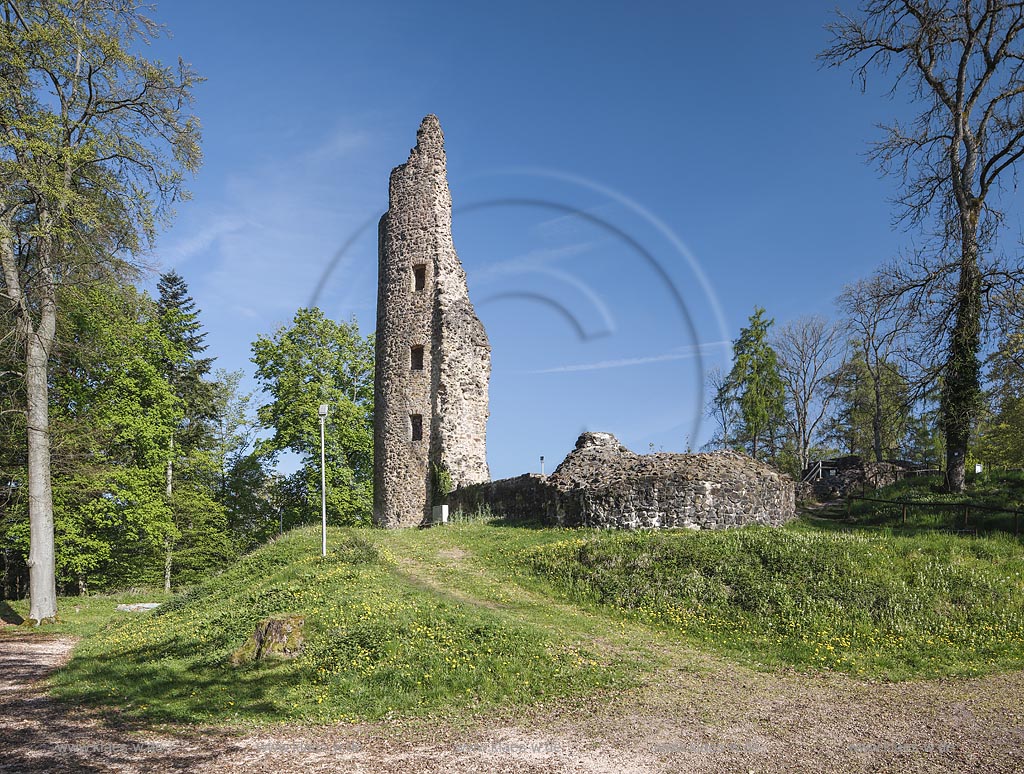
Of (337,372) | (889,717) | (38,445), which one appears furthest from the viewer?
(337,372)

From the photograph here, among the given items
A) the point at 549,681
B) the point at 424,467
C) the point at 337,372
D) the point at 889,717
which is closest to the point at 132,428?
the point at 337,372

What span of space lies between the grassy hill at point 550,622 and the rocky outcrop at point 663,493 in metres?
1.13

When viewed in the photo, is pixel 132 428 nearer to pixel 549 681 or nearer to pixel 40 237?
pixel 40 237

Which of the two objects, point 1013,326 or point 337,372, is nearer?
point 1013,326

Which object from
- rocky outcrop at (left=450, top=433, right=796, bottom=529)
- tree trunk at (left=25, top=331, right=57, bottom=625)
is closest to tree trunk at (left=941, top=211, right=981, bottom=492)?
rocky outcrop at (left=450, top=433, right=796, bottom=529)

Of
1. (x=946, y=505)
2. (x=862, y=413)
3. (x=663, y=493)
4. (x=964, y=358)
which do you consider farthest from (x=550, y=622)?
(x=862, y=413)

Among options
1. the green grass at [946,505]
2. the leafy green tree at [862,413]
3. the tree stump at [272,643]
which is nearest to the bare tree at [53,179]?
the tree stump at [272,643]

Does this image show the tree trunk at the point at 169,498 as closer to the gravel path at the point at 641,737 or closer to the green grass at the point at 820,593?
the green grass at the point at 820,593

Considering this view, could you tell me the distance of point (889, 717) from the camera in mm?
7688

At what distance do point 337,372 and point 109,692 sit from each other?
26.0m

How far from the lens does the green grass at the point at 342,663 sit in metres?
8.43

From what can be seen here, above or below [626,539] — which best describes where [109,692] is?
below

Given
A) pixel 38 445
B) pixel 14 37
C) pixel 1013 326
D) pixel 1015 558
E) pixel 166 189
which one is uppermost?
pixel 14 37

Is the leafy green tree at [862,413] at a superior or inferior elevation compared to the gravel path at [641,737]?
superior
